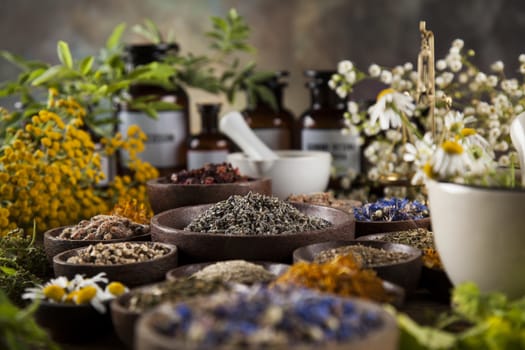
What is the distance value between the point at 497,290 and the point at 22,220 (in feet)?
3.92

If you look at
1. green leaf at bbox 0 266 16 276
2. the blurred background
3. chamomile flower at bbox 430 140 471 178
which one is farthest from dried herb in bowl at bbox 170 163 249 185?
the blurred background

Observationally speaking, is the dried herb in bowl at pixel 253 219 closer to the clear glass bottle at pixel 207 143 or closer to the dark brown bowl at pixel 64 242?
the dark brown bowl at pixel 64 242

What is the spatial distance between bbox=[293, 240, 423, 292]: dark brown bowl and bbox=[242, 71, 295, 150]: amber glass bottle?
1.27 metres

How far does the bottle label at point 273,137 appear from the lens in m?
2.50

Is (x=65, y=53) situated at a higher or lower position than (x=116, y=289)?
higher

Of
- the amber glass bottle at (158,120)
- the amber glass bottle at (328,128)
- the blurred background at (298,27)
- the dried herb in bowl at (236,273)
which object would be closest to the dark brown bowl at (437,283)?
the dried herb in bowl at (236,273)

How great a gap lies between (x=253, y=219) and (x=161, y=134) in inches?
43.5

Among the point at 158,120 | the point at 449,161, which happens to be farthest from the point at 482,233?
the point at 158,120

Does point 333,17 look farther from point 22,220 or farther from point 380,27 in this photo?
point 22,220

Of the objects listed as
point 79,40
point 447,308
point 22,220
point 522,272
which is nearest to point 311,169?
point 22,220

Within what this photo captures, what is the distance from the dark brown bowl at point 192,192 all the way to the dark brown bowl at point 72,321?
0.59 m

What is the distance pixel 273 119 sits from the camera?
254 cm

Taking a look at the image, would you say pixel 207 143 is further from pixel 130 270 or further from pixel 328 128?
pixel 130 270

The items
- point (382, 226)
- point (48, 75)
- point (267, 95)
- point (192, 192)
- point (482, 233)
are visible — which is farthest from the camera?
Answer: point (267, 95)
